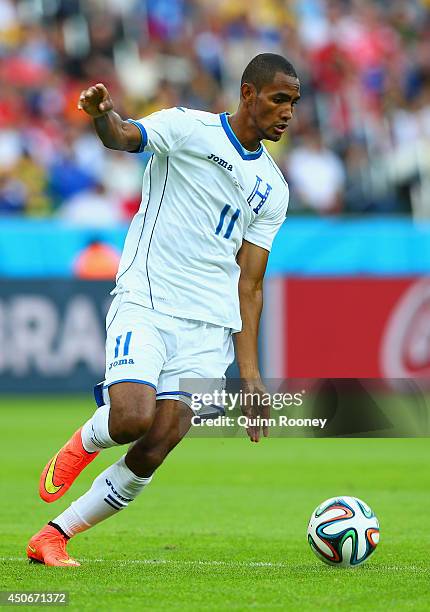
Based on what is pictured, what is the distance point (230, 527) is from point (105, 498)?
1.87 meters

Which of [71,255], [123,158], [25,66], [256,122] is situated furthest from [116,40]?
[256,122]

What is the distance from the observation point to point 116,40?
65.6 ft

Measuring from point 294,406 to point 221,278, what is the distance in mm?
744

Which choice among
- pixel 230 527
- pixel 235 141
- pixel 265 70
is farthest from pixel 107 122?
pixel 230 527

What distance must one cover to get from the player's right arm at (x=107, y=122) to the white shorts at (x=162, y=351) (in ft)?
2.88

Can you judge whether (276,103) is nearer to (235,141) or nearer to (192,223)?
(235,141)

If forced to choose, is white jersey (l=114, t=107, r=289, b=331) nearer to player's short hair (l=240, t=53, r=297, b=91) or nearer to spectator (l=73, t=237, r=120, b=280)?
player's short hair (l=240, t=53, r=297, b=91)

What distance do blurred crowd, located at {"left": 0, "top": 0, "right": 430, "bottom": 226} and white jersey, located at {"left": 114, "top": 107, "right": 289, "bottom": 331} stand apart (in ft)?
33.5

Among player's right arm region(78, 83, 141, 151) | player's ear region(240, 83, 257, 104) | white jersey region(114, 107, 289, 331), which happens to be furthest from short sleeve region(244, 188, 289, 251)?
player's right arm region(78, 83, 141, 151)

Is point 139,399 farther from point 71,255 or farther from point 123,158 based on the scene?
point 123,158

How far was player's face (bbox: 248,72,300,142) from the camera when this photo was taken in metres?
6.61

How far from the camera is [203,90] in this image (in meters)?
19.5

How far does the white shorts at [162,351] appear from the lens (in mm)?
6324

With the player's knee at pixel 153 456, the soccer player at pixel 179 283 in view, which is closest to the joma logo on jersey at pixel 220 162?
the soccer player at pixel 179 283
